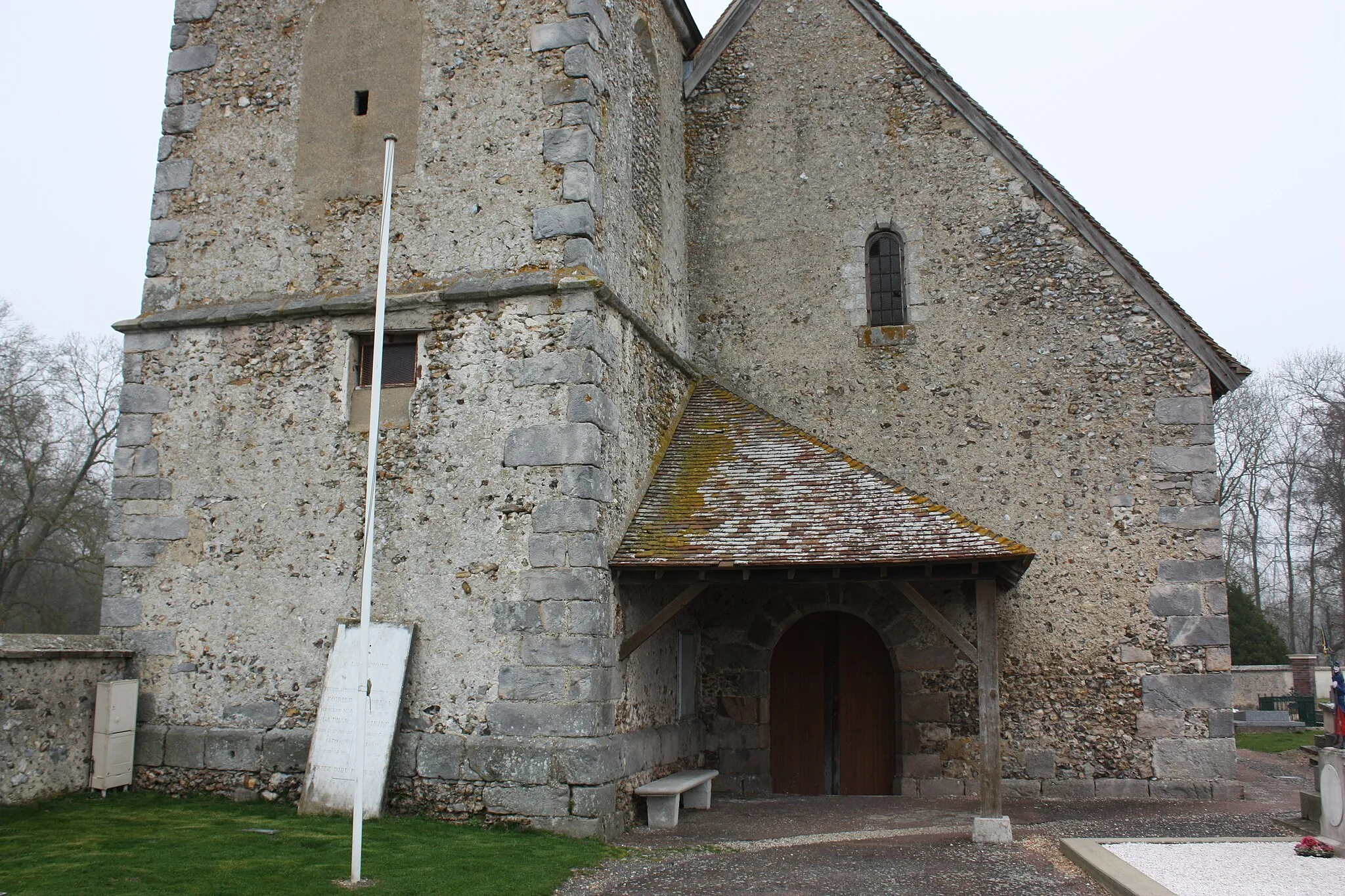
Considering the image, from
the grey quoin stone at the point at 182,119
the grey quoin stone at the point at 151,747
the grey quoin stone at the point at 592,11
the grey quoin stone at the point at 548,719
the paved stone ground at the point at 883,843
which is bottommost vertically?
the paved stone ground at the point at 883,843

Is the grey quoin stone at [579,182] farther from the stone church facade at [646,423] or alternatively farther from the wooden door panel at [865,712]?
the wooden door panel at [865,712]

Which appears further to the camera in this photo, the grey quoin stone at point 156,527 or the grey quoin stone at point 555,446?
the grey quoin stone at point 156,527

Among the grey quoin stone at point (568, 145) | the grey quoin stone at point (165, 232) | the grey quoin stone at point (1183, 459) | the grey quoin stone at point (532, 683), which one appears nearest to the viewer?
the grey quoin stone at point (532, 683)

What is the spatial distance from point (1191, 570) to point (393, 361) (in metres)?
7.50

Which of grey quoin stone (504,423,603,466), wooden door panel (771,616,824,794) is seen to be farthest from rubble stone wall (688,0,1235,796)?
grey quoin stone (504,423,603,466)

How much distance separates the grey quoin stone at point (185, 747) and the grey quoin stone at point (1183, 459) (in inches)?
347

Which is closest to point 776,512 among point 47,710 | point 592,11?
point 592,11

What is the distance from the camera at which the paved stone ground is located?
6.38 meters

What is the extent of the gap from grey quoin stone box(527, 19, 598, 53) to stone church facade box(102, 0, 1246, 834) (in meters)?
0.04

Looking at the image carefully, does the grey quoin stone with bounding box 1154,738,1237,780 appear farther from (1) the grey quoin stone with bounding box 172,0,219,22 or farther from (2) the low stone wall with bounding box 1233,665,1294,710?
(2) the low stone wall with bounding box 1233,665,1294,710

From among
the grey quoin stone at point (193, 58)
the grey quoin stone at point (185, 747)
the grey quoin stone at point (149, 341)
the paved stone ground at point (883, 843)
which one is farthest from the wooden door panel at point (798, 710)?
the grey quoin stone at point (193, 58)

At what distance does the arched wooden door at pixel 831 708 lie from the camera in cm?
1037

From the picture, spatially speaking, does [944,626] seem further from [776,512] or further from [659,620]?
[659,620]

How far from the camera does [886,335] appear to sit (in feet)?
35.7
